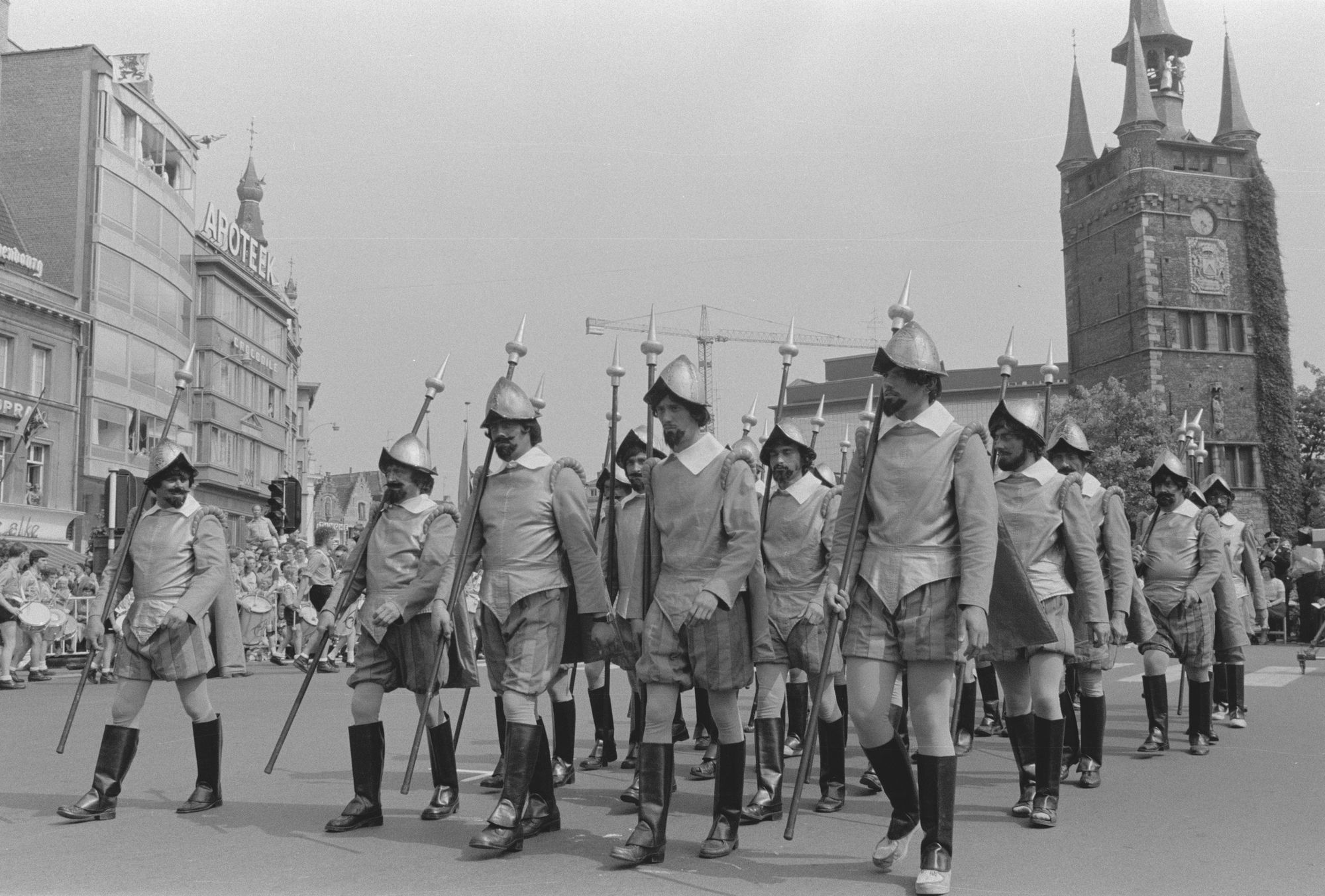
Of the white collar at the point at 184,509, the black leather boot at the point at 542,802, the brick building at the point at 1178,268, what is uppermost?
the brick building at the point at 1178,268

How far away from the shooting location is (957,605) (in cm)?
548

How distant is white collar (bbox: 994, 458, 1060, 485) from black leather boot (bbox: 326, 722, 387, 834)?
3.72m

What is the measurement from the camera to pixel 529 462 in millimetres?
6609

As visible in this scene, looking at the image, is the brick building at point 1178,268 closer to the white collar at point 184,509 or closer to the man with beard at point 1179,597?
the man with beard at point 1179,597

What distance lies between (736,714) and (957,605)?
1.25 m

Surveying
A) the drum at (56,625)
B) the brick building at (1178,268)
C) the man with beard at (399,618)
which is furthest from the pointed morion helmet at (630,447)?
the brick building at (1178,268)

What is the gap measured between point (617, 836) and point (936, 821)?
183 centimetres

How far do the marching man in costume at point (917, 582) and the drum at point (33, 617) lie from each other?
14107 mm

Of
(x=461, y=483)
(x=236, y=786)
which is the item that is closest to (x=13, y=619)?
(x=461, y=483)

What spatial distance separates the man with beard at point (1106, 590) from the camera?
25.6 ft

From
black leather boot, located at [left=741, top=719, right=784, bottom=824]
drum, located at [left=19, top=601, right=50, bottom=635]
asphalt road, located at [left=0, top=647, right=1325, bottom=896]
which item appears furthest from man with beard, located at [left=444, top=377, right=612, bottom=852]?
drum, located at [left=19, top=601, right=50, bottom=635]

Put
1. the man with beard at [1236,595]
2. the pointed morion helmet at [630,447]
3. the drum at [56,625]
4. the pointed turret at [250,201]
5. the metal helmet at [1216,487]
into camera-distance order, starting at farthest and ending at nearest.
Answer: the pointed turret at [250,201], the drum at [56,625], the metal helmet at [1216,487], the man with beard at [1236,595], the pointed morion helmet at [630,447]

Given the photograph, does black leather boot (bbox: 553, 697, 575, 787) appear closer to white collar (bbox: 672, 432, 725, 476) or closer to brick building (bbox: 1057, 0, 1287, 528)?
white collar (bbox: 672, 432, 725, 476)

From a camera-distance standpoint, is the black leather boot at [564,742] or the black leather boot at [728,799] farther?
the black leather boot at [564,742]
